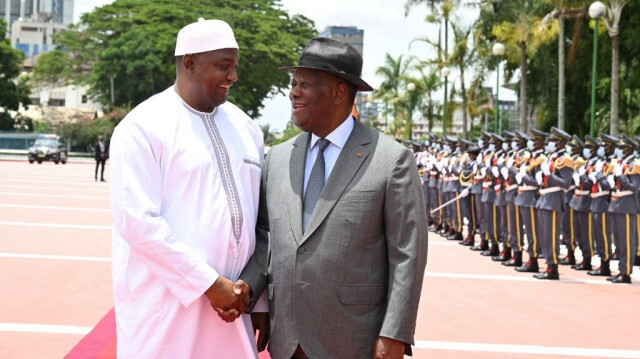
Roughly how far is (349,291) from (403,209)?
0.38 m

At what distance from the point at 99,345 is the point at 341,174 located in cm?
359

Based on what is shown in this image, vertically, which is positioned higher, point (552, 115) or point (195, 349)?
point (552, 115)

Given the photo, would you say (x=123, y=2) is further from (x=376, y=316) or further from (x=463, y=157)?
(x=376, y=316)

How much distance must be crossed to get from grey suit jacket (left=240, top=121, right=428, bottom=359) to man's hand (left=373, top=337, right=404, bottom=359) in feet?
0.11

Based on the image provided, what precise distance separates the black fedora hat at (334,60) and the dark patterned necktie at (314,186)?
0.96ft

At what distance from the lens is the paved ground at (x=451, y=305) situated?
6.39m

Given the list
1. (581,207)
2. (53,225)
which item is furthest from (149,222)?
(53,225)

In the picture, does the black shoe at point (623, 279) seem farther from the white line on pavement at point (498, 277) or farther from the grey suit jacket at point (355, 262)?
the grey suit jacket at point (355, 262)

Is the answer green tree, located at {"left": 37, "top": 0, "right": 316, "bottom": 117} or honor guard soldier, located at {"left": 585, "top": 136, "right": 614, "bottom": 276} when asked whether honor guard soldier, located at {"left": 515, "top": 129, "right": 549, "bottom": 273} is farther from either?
green tree, located at {"left": 37, "top": 0, "right": 316, "bottom": 117}

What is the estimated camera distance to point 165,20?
54.5 m

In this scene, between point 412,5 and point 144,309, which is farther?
point 412,5

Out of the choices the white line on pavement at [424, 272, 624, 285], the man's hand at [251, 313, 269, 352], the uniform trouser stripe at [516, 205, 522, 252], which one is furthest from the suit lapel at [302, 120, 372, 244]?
the uniform trouser stripe at [516, 205, 522, 252]

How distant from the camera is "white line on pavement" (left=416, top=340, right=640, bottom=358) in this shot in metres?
6.36

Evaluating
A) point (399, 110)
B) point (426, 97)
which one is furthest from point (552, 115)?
point (399, 110)
